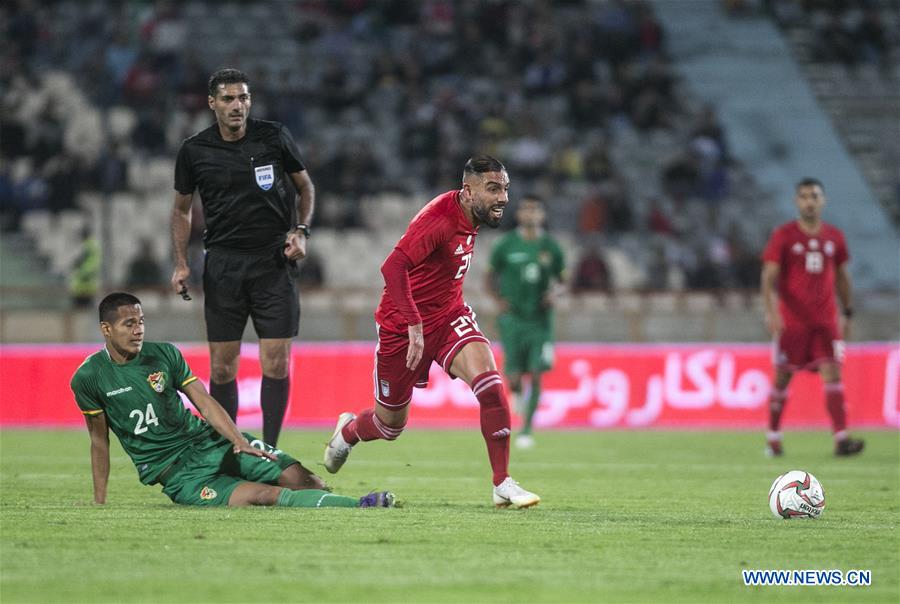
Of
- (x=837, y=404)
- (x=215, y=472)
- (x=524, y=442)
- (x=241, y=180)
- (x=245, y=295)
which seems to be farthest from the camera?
(x=524, y=442)

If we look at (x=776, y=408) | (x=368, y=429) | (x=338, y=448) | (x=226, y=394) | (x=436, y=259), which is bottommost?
(x=776, y=408)

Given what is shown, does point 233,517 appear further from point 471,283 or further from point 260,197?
point 471,283

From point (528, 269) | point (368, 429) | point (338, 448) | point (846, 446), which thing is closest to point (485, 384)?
point (368, 429)

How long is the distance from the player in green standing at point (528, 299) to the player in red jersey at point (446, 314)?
5.82m

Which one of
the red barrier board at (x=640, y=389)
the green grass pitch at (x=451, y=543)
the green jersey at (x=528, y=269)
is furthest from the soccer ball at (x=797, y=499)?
the red barrier board at (x=640, y=389)

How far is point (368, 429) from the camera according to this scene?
8844 mm

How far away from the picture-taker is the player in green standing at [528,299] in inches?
562

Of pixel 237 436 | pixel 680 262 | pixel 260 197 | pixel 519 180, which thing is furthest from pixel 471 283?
pixel 237 436

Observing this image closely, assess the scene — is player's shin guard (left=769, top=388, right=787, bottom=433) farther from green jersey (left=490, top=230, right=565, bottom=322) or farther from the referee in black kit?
the referee in black kit

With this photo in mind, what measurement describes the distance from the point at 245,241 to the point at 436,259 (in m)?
1.55

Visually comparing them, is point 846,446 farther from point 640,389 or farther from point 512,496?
point 512,496

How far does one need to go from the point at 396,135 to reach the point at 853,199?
8.41m

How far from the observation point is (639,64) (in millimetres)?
26031
